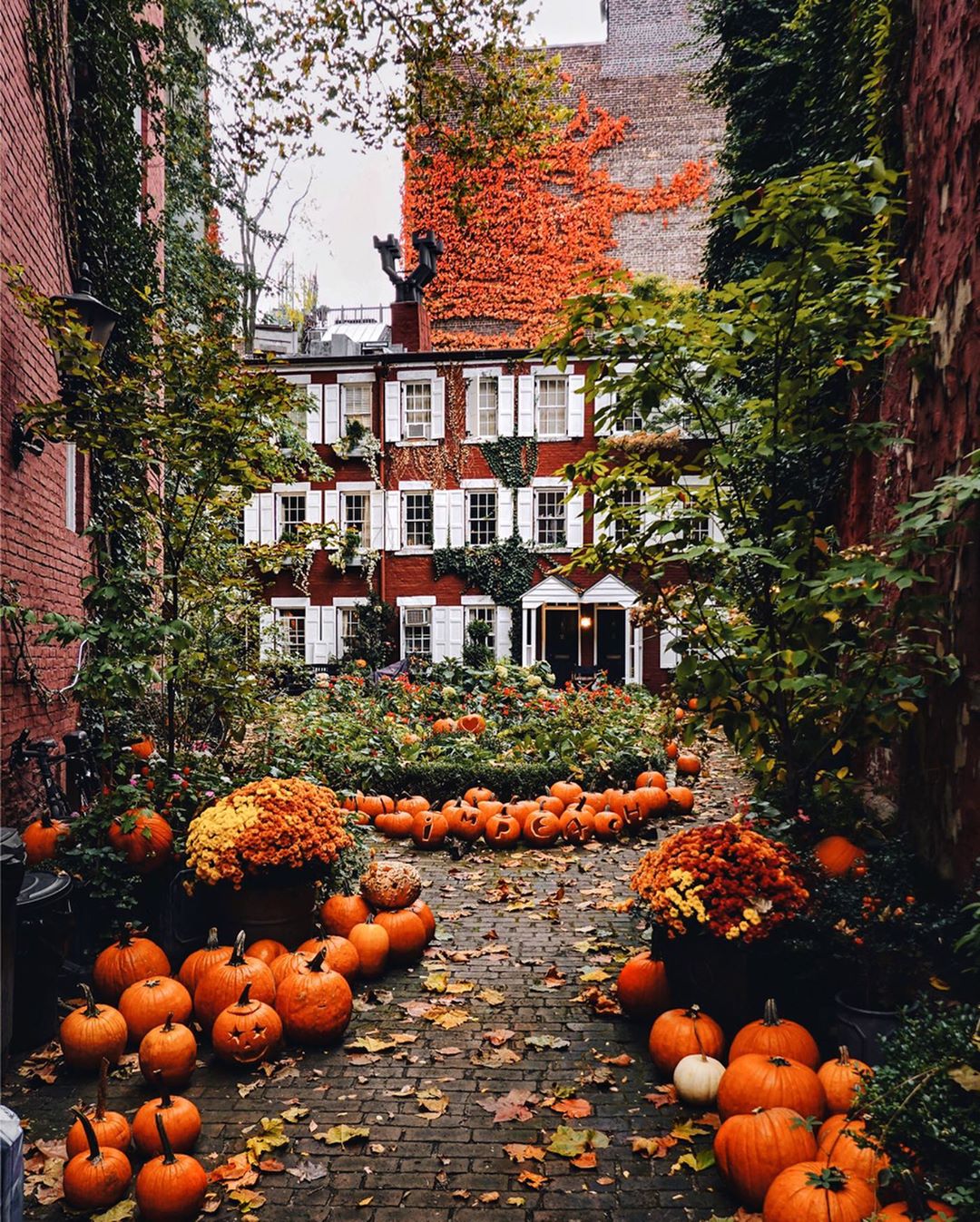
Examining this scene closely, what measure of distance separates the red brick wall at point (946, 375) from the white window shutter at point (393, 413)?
56.2ft

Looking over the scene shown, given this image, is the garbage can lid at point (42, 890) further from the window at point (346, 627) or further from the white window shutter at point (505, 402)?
the white window shutter at point (505, 402)

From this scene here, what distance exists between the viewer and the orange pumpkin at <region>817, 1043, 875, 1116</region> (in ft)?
10.2

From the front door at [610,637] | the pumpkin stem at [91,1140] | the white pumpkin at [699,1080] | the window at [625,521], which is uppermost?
the window at [625,521]

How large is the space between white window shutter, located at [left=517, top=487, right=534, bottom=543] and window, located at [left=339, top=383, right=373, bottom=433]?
4.64 m

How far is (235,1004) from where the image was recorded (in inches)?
153

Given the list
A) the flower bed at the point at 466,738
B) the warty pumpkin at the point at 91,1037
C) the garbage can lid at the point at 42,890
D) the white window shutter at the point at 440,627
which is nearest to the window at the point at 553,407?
the white window shutter at the point at 440,627

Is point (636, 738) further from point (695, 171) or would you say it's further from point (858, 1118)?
point (695, 171)

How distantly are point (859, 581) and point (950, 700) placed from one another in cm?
76

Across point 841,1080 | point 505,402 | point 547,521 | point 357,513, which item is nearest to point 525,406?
point 505,402

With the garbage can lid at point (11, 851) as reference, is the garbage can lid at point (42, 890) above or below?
below

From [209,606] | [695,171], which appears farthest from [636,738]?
[695,171]

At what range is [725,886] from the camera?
376cm

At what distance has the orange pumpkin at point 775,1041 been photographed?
Result: 342 cm

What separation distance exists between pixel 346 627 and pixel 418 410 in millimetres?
6082
